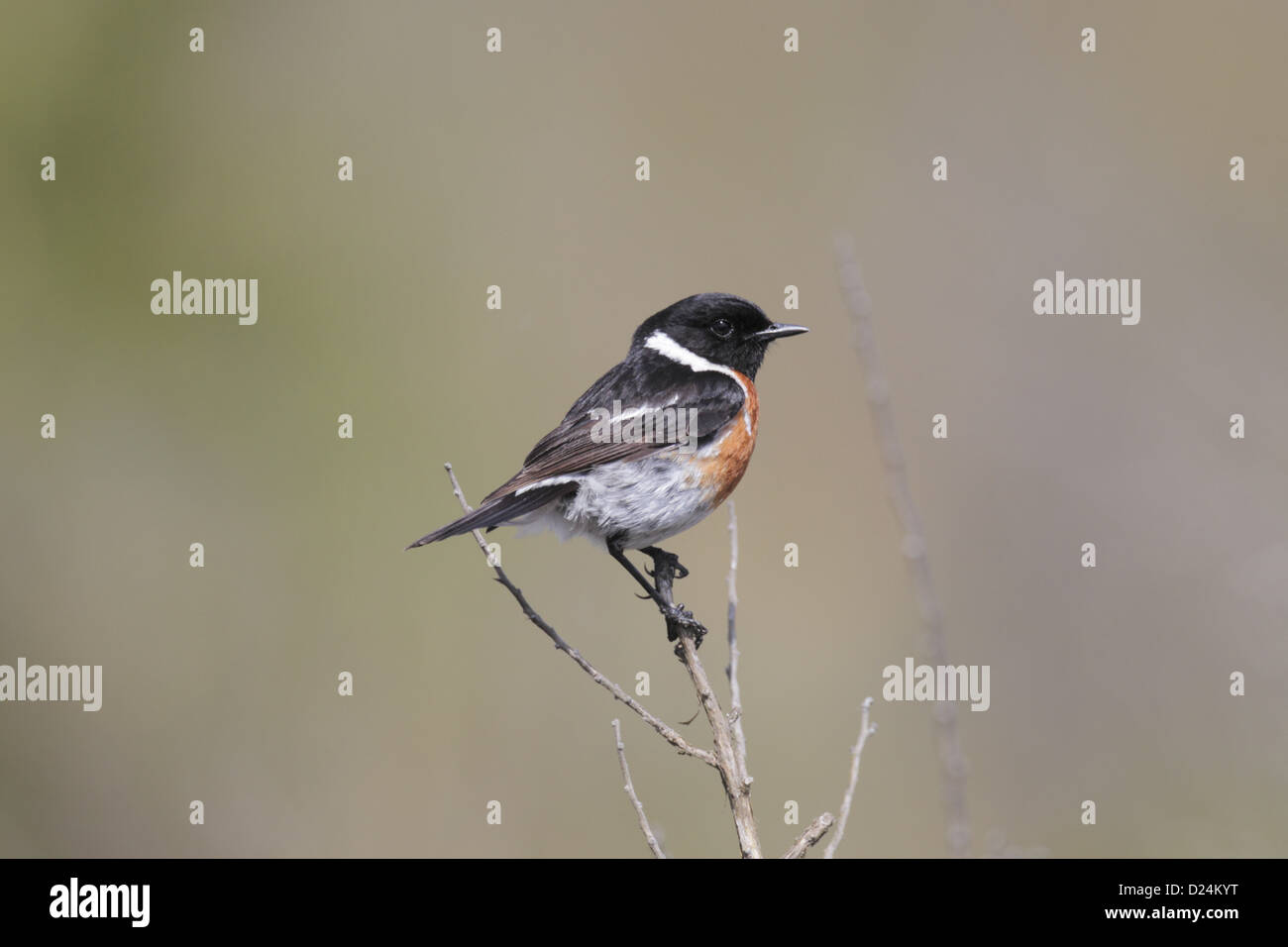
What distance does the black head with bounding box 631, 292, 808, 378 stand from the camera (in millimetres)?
5246

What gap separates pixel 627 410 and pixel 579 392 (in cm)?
304

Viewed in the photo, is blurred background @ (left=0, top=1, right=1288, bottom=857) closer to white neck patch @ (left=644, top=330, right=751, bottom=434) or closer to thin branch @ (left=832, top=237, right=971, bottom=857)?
white neck patch @ (left=644, top=330, right=751, bottom=434)

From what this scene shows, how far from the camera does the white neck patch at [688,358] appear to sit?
525 centimetres

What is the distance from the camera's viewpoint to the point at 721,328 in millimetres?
5301

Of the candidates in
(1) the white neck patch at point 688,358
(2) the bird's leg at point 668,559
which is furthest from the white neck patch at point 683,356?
(2) the bird's leg at point 668,559

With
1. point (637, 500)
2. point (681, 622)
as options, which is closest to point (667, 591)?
point (681, 622)

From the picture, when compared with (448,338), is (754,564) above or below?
below

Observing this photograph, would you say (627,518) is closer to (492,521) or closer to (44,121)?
(492,521)

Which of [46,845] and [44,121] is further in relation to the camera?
[44,121]

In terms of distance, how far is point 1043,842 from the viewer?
6609 millimetres

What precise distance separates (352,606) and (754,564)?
2.57m

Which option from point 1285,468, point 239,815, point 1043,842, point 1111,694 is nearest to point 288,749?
point 239,815

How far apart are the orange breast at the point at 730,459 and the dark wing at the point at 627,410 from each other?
0.17 feet

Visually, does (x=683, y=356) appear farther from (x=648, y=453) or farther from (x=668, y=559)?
(x=668, y=559)
